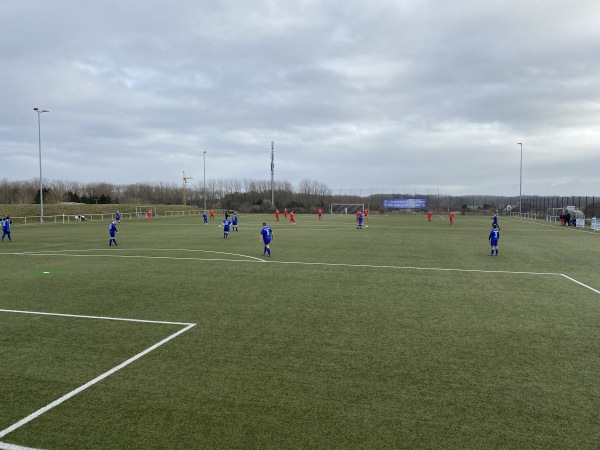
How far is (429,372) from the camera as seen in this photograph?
5992 mm

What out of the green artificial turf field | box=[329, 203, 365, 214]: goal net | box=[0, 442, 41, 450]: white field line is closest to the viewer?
box=[0, 442, 41, 450]: white field line

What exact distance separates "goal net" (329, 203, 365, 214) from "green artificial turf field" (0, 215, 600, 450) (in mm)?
79414

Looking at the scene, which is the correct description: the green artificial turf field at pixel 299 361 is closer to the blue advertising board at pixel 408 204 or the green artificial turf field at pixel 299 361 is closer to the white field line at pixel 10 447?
the white field line at pixel 10 447

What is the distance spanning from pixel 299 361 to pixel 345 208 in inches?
3488

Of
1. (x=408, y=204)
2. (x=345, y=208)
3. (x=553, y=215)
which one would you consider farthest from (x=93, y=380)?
(x=345, y=208)

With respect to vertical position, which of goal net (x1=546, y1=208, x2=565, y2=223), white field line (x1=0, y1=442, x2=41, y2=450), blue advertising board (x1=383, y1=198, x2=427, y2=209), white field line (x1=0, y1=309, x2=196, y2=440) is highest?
blue advertising board (x1=383, y1=198, x2=427, y2=209)

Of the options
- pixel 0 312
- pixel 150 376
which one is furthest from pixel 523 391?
pixel 0 312

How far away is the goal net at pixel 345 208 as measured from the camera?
305 feet

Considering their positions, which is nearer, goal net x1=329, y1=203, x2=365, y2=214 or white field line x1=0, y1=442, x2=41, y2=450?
white field line x1=0, y1=442, x2=41, y2=450

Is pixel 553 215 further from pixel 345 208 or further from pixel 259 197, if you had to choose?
pixel 259 197

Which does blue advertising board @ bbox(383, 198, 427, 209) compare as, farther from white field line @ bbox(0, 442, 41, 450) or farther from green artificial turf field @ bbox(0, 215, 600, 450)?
white field line @ bbox(0, 442, 41, 450)

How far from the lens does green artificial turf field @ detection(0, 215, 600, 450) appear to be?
4496 millimetres

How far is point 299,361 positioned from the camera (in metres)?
6.41

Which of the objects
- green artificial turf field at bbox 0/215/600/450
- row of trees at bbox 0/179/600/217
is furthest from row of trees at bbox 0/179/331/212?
green artificial turf field at bbox 0/215/600/450
